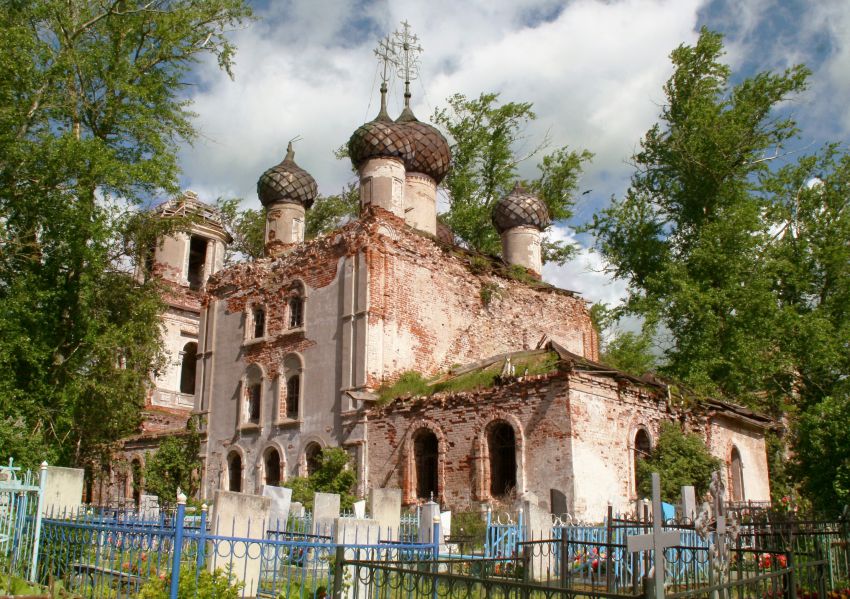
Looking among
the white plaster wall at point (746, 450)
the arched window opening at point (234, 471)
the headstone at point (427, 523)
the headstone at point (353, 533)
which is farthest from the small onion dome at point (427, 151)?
the headstone at point (353, 533)

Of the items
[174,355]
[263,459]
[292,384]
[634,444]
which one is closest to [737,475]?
[634,444]

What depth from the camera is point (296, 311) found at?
76.1ft

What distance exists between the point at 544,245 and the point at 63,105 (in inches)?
786

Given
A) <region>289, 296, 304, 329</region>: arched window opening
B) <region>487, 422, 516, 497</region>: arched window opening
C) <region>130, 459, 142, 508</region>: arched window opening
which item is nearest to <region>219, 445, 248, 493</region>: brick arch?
<region>289, 296, 304, 329</region>: arched window opening

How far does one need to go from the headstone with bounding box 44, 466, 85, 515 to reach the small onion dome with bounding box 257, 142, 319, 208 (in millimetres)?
16816

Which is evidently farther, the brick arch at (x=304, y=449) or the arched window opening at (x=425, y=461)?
the brick arch at (x=304, y=449)

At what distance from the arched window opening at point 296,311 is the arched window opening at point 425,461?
570 centimetres

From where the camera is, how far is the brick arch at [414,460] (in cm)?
1811

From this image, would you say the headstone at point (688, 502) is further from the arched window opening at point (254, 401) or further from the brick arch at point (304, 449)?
the arched window opening at point (254, 401)

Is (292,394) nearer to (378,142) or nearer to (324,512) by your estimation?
(378,142)

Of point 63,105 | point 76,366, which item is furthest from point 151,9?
point 76,366

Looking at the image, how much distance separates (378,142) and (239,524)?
16438 millimetres

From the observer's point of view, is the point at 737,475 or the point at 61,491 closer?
the point at 61,491

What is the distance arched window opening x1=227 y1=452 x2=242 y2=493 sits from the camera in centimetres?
2334
